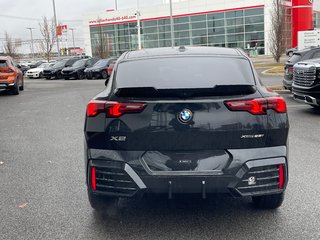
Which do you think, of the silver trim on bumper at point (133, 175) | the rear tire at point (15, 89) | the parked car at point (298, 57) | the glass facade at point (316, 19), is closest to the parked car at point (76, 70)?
the rear tire at point (15, 89)

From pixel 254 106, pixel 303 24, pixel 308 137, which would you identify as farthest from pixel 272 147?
pixel 303 24

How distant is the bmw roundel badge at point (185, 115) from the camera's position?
3523 mm

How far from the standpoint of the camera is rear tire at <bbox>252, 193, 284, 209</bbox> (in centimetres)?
417

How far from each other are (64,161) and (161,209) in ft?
8.93

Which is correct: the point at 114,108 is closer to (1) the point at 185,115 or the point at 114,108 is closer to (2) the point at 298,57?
(1) the point at 185,115

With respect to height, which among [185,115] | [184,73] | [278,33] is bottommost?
[185,115]

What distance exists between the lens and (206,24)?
5675cm

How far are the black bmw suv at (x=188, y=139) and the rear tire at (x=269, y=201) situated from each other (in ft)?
1.49

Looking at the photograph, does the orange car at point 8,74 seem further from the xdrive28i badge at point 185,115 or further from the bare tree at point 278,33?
the bare tree at point 278,33

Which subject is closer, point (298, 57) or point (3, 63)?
point (298, 57)

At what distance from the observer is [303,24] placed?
52.4m

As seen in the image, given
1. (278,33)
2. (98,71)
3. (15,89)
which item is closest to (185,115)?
(15,89)

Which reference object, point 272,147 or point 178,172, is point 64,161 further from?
point 272,147

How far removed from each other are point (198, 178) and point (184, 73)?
1012mm
